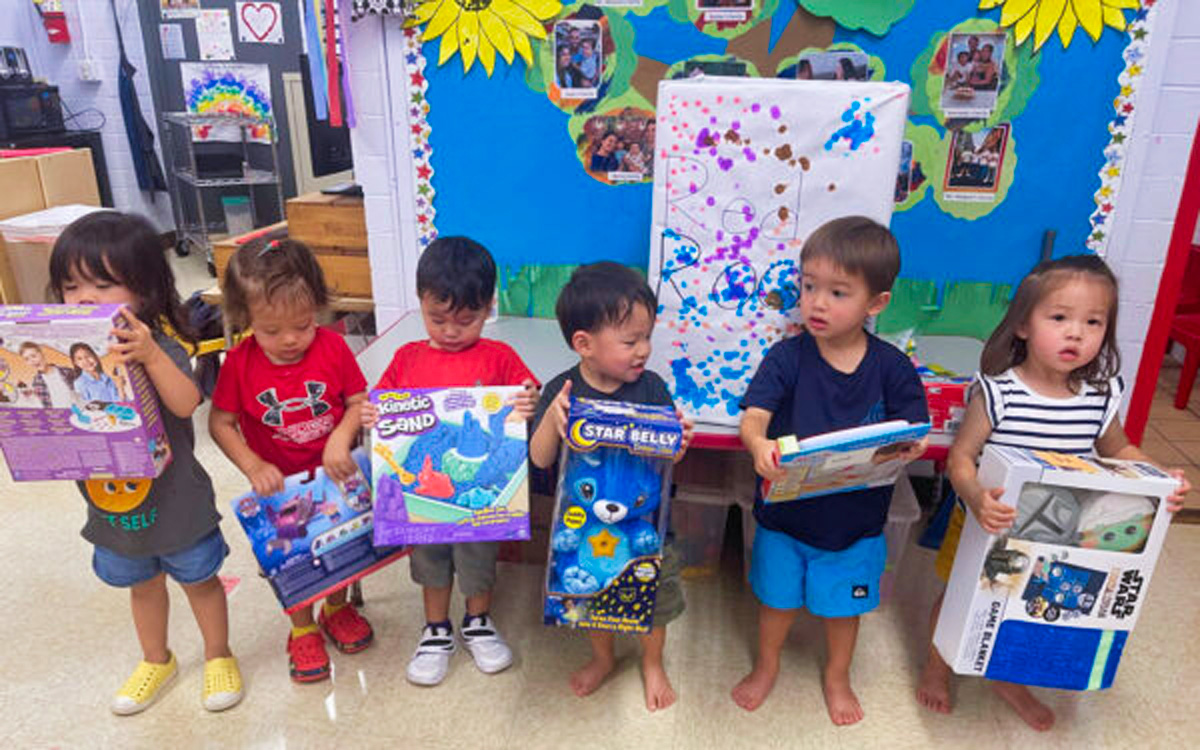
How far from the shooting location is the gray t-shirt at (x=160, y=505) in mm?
1625

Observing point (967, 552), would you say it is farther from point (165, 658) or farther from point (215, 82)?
point (215, 82)

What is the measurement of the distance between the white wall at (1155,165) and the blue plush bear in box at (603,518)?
162cm

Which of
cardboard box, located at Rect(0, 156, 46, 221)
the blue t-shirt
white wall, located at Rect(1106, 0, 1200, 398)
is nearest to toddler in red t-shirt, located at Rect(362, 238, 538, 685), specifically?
the blue t-shirt

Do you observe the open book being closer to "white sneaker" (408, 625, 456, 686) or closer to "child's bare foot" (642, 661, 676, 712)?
"child's bare foot" (642, 661, 676, 712)

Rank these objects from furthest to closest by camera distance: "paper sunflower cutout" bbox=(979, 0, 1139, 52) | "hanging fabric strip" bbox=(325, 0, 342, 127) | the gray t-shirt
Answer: "hanging fabric strip" bbox=(325, 0, 342, 127), "paper sunflower cutout" bbox=(979, 0, 1139, 52), the gray t-shirt

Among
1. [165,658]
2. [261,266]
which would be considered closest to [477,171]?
[261,266]

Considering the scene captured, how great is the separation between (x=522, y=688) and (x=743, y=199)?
126cm

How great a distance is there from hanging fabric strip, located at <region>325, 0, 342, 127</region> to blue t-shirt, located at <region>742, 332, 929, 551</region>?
59.6 inches

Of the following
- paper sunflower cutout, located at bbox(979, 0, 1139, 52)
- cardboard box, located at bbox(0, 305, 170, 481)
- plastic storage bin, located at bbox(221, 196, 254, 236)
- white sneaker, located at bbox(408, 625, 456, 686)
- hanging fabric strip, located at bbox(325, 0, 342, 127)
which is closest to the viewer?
cardboard box, located at bbox(0, 305, 170, 481)

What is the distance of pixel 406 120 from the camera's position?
2447 mm

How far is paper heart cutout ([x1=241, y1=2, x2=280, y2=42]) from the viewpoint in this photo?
5.40m

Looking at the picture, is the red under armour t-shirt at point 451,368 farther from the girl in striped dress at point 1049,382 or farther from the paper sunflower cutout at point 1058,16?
the paper sunflower cutout at point 1058,16

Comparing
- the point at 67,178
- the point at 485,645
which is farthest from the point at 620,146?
the point at 67,178

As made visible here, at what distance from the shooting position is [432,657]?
1.96m
